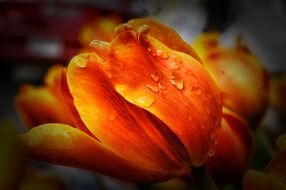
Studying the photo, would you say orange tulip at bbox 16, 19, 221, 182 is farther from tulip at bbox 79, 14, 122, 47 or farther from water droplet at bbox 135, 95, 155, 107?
tulip at bbox 79, 14, 122, 47

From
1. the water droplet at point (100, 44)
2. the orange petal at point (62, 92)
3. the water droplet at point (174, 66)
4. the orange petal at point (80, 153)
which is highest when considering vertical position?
the water droplet at point (100, 44)

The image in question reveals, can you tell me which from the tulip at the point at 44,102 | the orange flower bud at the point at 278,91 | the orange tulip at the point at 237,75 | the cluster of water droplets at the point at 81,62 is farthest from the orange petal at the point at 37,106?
the orange flower bud at the point at 278,91

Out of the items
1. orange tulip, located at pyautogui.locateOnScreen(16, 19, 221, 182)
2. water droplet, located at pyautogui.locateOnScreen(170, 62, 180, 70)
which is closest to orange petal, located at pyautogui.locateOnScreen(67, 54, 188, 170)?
orange tulip, located at pyautogui.locateOnScreen(16, 19, 221, 182)

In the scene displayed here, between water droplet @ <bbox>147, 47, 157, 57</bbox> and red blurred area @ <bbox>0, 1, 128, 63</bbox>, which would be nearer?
water droplet @ <bbox>147, 47, 157, 57</bbox>

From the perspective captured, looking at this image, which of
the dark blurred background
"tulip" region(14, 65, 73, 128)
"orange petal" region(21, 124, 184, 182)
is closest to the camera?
"orange petal" region(21, 124, 184, 182)

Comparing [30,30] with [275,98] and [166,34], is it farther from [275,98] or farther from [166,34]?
[275,98]

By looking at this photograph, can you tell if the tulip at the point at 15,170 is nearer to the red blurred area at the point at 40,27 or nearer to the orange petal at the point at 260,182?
the red blurred area at the point at 40,27
